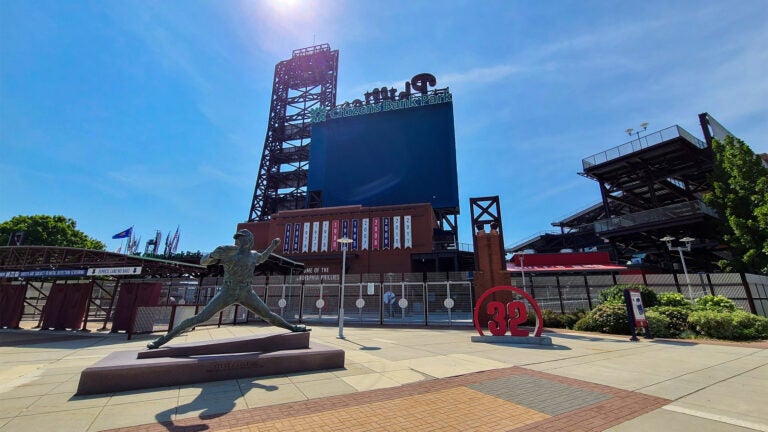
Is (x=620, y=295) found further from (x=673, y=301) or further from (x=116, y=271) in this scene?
(x=116, y=271)

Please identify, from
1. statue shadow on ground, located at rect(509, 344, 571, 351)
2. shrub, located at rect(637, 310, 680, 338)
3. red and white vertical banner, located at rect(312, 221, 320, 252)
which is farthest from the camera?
red and white vertical banner, located at rect(312, 221, 320, 252)

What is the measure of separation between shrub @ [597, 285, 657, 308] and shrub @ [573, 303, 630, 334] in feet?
4.43

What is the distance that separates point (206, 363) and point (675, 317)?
1912 cm

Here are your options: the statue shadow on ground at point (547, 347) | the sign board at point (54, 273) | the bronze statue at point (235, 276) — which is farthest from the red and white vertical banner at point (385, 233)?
the bronze statue at point (235, 276)

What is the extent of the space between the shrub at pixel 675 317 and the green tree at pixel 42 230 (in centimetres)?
6517

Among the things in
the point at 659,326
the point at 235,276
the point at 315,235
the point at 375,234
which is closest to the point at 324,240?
the point at 315,235

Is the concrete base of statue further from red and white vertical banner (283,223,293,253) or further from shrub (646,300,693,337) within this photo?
red and white vertical banner (283,223,293,253)

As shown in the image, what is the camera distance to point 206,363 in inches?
269

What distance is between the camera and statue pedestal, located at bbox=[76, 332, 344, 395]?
608cm

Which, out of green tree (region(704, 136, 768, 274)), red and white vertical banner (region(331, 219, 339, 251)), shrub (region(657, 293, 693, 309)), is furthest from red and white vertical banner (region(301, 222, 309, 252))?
green tree (region(704, 136, 768, 274))

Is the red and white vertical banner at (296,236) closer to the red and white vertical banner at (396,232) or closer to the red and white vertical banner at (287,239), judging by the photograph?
the red and white vertical banner at (287,239)

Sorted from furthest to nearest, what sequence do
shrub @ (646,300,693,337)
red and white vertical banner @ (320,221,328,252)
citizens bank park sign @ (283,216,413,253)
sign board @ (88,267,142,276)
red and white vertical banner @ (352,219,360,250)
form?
1. red and white vertical banner @ (320,221,328,252)
2. red and white vertical banner @ (352,219,360,250)
3. citizens bank park sign @ (283,216,413,253)
4. sign board @ (88,267,142,276)
5. shrub @ (646,300,693,337)

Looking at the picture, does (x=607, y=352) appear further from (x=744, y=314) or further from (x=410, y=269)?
(x=410, y=269)

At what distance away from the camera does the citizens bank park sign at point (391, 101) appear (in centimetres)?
5212
